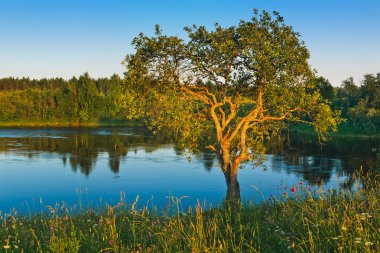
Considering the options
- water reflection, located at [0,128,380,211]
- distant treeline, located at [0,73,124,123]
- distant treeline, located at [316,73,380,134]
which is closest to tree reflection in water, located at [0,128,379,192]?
water reflection, located at [0,128,380,211]

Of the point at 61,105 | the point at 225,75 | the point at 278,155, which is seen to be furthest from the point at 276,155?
the point at 61,105

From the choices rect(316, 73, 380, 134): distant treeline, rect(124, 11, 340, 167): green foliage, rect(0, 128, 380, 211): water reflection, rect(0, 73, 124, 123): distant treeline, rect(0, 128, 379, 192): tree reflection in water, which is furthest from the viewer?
rect(0, 73, 124, 123): distant treeline

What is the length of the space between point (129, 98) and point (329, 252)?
17.9m

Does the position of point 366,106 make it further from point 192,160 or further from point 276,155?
point 192,160

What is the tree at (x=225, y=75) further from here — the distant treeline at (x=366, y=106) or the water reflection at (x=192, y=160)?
the distant treeline at (x=366, y=106)

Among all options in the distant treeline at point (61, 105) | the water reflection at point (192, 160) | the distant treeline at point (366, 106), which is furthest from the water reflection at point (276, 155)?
the distant treeline at point (61, 105)

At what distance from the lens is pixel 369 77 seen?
9756 cm

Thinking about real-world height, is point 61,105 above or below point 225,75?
above

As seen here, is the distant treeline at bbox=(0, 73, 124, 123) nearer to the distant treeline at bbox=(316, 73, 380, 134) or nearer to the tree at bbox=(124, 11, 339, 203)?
the distant treeline at bbox=(316, 73, 380, 134)

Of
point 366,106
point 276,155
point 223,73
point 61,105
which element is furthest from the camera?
point 61,105

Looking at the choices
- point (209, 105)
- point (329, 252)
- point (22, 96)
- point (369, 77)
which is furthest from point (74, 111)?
point (329, 252)

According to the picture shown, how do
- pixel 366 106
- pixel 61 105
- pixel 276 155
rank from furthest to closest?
1. pixel 61 105
2. pixel 366 106
3. pixel 276 155

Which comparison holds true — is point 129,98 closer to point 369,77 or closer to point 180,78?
point 180,78

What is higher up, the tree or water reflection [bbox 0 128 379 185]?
the tree
